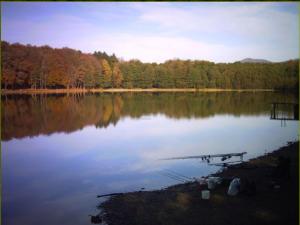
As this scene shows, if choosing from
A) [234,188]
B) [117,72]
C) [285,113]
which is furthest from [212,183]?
[117,72]

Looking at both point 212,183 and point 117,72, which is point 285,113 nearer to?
point 212,183

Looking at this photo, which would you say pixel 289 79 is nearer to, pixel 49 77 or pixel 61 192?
pixel 49 77

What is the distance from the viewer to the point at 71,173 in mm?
16812

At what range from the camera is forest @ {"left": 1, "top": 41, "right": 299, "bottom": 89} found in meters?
76.3

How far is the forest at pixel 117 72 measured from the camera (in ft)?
250

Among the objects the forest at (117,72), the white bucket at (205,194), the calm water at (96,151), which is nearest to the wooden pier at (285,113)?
the calm water at (96,151)

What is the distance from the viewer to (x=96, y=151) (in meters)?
21.9

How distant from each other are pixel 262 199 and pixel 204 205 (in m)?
1.88

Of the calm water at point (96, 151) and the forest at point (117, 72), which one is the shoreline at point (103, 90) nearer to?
the forest at point (117, 72)

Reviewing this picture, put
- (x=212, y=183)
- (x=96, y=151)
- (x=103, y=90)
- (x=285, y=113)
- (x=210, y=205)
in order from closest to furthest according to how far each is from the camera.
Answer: (x=210, y=205), (x=212, y=183), (x=96, y=151), (x=285, y=113), (x=103, y=90)

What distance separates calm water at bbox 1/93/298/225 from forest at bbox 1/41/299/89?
128 ft

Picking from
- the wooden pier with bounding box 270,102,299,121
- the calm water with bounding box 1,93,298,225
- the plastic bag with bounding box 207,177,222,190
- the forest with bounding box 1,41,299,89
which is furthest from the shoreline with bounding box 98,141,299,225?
the forest with bounding box 1,41,299,89

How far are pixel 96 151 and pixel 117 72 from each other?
7564 centimetres

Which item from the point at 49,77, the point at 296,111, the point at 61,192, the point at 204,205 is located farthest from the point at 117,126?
the point at 49,77
